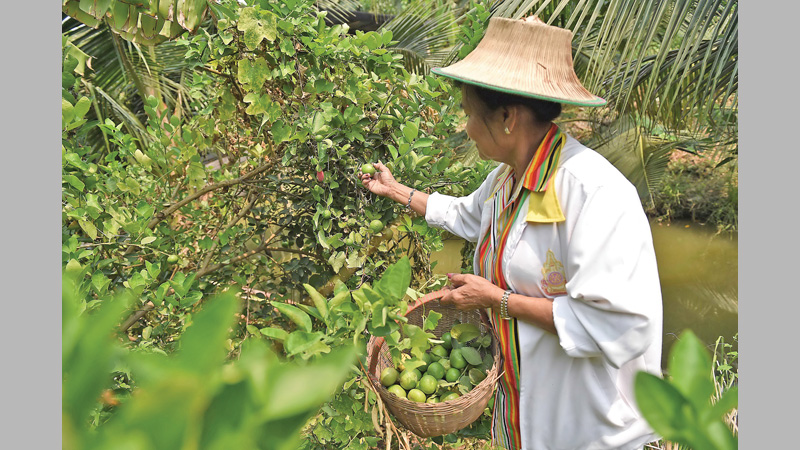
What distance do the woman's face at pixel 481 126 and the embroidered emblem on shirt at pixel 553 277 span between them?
1.13 ft

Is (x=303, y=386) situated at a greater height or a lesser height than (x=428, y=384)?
greater

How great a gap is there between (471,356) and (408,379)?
0.23 metres

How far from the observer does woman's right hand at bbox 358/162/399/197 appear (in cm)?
190

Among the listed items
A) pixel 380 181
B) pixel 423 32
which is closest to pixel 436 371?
pixel 380 181

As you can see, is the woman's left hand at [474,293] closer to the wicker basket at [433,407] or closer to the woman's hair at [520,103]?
the wicker basket at [433,407]

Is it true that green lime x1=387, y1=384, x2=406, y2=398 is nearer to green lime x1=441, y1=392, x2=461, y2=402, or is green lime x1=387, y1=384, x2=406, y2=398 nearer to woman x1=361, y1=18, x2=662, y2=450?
green lime x1=441, y1=392, x2=461, y2=402

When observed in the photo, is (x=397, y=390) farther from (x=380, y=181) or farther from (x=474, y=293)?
(x=380, y=181)

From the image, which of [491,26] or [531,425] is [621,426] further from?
[491,26]

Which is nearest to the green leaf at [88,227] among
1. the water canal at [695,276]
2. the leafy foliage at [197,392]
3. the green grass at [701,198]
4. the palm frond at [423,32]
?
the leafy foliage at [197,392]

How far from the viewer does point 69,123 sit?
1.53m

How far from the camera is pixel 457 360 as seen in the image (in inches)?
66.0

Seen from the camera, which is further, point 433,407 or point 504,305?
point 504,305

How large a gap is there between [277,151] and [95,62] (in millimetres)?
2951

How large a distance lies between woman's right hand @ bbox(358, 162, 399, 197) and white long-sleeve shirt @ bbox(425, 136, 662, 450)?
1.61 ft
